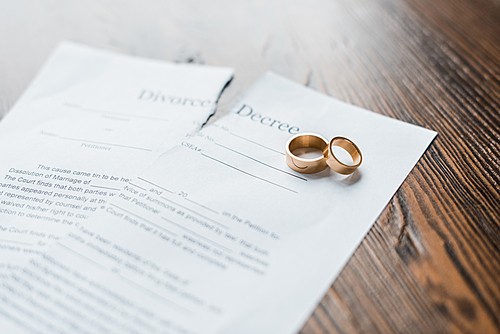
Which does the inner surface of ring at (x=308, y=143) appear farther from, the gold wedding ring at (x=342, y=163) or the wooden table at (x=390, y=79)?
the wooden table at (x=390, y=79)

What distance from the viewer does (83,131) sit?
1.82 feet

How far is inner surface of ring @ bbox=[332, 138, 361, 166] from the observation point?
49cm

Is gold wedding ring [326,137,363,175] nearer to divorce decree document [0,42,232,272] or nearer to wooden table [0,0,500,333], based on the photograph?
wooden table [0,0,500,333]

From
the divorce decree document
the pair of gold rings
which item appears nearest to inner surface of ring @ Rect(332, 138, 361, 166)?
the pair of gold rings

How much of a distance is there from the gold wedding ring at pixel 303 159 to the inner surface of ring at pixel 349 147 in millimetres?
17

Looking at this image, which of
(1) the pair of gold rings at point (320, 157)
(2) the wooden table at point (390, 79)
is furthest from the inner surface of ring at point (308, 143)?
(2) the wooden table at point (390, 79)

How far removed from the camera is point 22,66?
687 mm

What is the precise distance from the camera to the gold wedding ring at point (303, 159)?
0.47m

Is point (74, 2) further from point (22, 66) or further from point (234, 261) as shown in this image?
point (234, 261)

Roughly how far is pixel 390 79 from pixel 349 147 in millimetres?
211

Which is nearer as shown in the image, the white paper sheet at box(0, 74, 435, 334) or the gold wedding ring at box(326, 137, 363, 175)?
the white paper sheet at box(0, 74, 435, 334)

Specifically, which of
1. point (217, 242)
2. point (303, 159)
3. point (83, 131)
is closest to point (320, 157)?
point (303, 159)

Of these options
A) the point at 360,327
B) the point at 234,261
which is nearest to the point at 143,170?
the point at 234,261

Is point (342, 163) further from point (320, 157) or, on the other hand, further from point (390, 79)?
point (390, 79)
